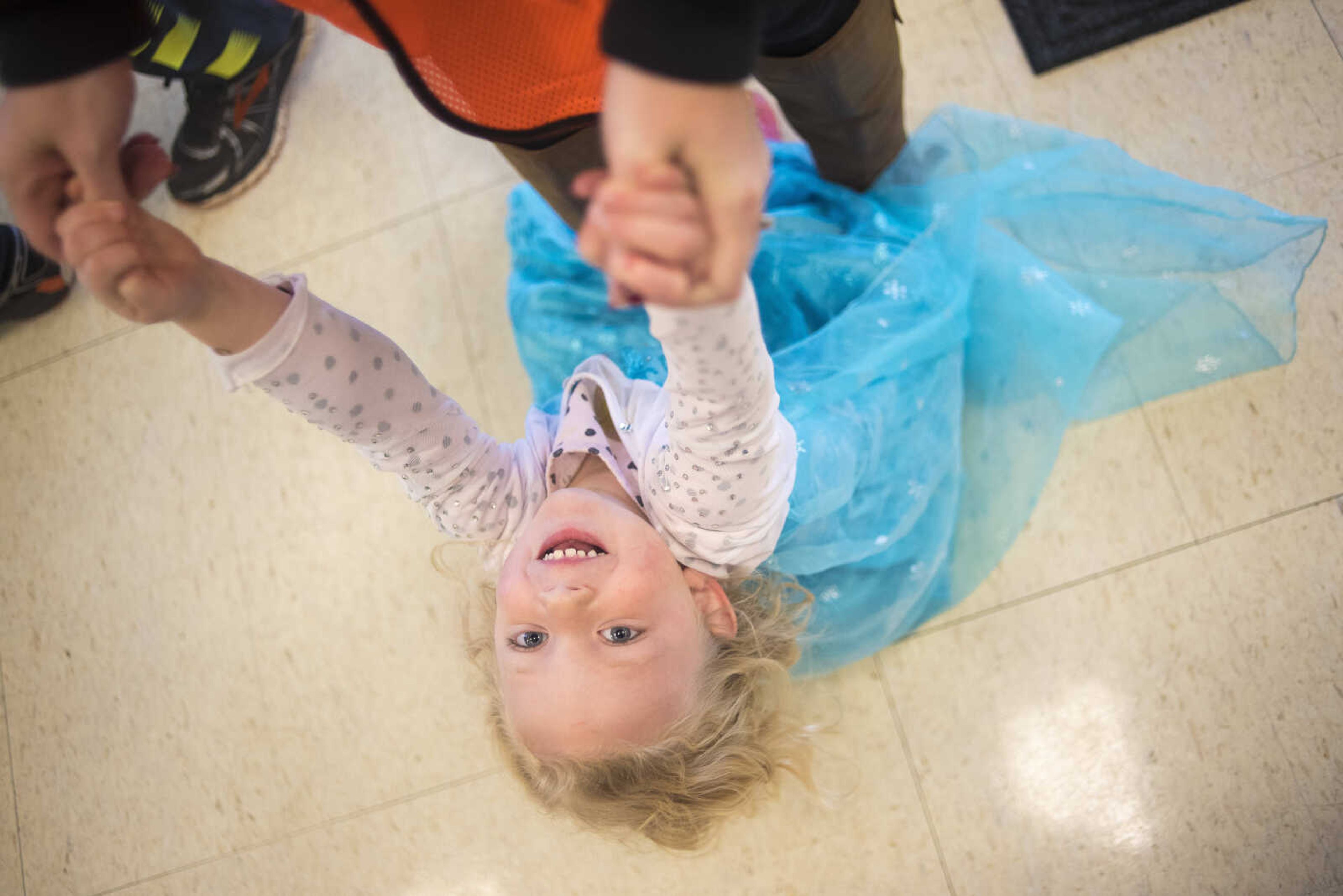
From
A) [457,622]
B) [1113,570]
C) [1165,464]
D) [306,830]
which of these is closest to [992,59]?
[1165,464]

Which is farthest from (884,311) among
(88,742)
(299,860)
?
(88,742)

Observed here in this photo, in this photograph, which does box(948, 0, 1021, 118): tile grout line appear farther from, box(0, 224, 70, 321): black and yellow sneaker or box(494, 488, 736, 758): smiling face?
box(0, 224, 70, 321): black and yellow sneaker

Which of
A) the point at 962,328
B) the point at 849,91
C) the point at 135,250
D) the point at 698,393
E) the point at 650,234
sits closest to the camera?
the point at 650,234

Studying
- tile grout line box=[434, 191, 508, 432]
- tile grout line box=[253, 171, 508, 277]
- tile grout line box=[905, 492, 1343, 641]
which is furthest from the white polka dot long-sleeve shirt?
tile grout line box=[253, 171, 508, 277]

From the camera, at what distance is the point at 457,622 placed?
111 centimetres

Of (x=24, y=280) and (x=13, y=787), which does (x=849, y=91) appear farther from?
(x=13, y=787)

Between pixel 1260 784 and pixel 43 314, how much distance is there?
5.73ft

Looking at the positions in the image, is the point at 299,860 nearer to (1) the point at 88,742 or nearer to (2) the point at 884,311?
(1) the point at 88,742

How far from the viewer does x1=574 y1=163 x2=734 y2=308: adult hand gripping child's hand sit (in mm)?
338

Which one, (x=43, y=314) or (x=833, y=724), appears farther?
(x=43, y=314)

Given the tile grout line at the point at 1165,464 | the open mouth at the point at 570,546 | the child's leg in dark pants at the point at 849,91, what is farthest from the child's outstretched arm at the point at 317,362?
the tile grout line at the point at 1165,464

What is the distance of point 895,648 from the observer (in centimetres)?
103

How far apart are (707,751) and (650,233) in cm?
63

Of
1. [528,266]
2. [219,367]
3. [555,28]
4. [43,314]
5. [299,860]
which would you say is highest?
[555,28]
